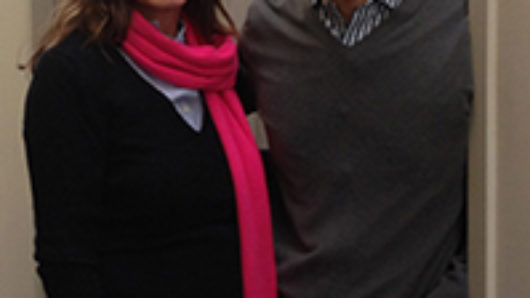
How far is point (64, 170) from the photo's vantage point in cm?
115

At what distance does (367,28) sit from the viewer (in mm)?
1191

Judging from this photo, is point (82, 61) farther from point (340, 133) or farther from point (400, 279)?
point (400, 279)

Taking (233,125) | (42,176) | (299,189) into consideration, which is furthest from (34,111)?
(299,189)

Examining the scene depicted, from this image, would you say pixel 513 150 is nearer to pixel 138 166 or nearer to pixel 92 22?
pixel 138 166

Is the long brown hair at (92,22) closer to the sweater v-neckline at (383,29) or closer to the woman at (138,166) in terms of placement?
the woman at (138,166)

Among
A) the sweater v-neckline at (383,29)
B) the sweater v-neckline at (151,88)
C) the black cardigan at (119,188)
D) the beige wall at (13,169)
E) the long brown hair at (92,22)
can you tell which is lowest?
the beige wall at (13,169)

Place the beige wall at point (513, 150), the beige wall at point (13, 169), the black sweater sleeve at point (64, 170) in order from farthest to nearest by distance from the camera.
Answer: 1. the beige wall at point (13, 169)
2. the black sweater sleeve at point (64, 170)
3. the beige wall at point (513, 150)

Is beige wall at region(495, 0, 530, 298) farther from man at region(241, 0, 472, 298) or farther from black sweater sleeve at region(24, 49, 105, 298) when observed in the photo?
black sweater sleeve at region(24, 49, 105, 298)

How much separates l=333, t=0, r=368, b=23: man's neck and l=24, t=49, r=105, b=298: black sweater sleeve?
43 centimetres

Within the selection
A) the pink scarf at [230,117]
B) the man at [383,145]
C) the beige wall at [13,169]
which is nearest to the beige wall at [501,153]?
the man at [383,145]

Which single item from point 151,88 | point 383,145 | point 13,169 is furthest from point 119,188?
point 13,169

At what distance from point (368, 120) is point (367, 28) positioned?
15cm

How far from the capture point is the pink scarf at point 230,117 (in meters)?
1.22

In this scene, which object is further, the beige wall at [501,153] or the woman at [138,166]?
the woman at [138,166]
